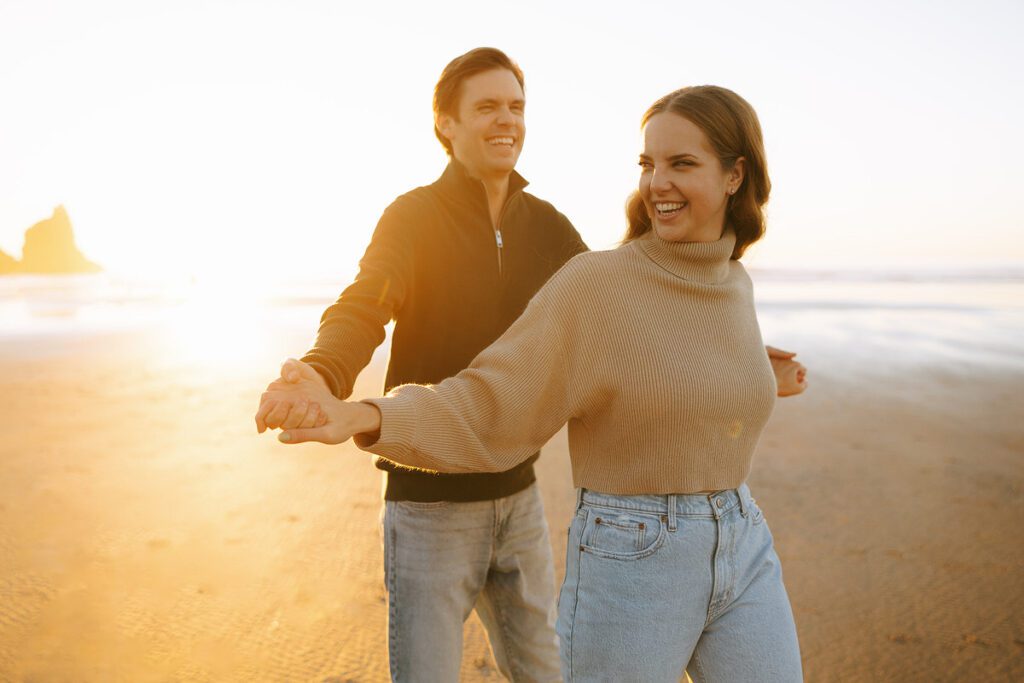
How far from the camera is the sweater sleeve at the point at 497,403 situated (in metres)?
1.83

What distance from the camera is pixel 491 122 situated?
2.62 metres

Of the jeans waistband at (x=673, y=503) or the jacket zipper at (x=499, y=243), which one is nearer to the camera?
the jeans waistband at (x=673, y=503)

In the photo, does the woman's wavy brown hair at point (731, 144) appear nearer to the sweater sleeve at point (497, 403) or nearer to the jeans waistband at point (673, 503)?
the sweater sleeve at point (497, 403)

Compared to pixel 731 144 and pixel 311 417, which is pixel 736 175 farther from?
pixel 311 417

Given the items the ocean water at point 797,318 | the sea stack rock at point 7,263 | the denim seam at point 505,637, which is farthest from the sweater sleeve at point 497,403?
the sea stack rock at point 7,263

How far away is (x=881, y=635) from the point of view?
375 centimetres

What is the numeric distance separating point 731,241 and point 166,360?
1164 cm

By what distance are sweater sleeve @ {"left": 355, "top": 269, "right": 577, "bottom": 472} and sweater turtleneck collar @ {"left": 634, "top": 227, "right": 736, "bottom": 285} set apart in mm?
335

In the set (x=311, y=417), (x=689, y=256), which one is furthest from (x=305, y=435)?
(x=689, y=256)

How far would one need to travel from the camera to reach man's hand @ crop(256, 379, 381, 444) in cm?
157

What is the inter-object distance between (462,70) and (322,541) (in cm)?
337

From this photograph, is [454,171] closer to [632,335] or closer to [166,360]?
[632,335]

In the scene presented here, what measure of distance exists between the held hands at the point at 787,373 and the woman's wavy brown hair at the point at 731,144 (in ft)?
1.66

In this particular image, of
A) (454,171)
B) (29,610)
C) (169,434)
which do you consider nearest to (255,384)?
(169,434)
